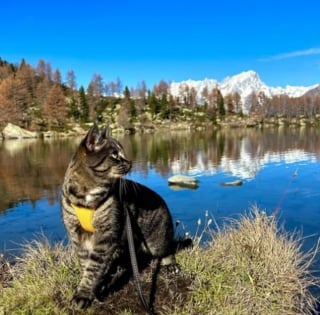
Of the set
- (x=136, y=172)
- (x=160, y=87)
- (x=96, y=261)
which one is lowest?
(x=136, y=172)

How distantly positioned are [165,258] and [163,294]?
3.00 feet

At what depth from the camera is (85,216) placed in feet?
16.9

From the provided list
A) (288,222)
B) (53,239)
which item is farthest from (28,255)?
(288,222)

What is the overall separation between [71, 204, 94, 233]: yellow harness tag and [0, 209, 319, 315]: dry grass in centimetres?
113

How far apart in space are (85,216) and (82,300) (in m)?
1.17

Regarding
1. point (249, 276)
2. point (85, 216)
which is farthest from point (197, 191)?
point (85, 216)

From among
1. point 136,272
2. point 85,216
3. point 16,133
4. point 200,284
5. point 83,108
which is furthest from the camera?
point 83,108

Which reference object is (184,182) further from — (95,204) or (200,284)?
(95,204)

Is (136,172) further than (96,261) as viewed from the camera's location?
Yes

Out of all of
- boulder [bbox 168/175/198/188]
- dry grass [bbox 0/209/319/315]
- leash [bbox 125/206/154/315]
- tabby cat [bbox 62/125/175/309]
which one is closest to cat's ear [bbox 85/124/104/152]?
tabby cat [bbox 62/125/175/309]

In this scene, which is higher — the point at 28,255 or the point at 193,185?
the point at 28,255

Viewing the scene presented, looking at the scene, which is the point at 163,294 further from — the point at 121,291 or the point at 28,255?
the point at 28,255

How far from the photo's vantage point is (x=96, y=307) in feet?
17.3

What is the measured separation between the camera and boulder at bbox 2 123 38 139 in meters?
92.4
